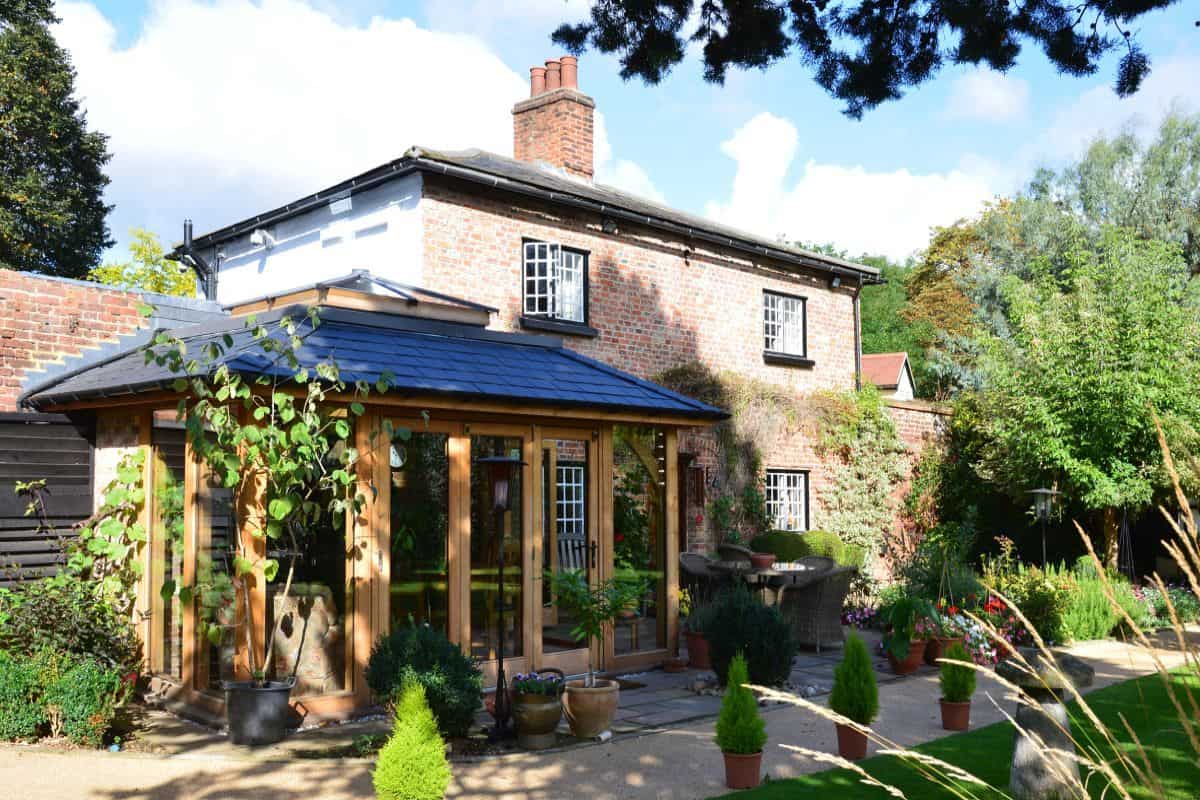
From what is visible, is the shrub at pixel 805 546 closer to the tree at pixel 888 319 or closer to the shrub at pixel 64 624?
the shrub at pixel 64 624

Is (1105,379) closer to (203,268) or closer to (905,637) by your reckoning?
(905,637)

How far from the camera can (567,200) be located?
14.7 metres

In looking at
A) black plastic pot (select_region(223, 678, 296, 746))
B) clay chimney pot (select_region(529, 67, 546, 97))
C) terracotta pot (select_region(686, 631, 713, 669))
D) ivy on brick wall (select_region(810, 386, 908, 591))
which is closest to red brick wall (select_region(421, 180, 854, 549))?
ivy on brick wall (select_region(810, 386, 908, 591))

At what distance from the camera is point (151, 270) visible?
3138 centimetres

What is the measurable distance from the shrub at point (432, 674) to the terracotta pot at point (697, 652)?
378 centimetres

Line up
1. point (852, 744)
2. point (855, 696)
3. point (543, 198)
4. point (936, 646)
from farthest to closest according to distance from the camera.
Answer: point (543, 198), point (936, 646), point (852, 744), point (855, 696)

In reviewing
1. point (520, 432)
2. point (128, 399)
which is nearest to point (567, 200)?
point (520, 432)

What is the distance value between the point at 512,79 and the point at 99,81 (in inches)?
780

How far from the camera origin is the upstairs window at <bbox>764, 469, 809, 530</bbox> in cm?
1722

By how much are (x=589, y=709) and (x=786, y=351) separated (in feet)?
39.1

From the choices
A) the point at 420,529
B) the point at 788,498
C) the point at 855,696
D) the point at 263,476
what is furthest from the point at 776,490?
the point at 263,476

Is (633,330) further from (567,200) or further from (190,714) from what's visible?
(190,714)

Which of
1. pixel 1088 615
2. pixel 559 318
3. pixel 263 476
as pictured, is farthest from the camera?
pixel 559 318

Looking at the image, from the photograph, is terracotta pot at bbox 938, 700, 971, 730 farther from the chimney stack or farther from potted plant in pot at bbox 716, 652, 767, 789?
the chimney stack
